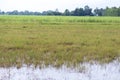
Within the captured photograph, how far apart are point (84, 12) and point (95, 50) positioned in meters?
71.2

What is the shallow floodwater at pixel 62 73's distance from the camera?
25.7ft

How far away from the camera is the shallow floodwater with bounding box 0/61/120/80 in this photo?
25.7ft

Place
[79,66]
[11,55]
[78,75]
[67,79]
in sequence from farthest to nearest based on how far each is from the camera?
[11,55], [79,66], [78,75], [67,79]

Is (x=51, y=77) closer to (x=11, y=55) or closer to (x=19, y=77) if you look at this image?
(x=19, y=77)

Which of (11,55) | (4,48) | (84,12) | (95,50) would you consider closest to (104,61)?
(95,50)

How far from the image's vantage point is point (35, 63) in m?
9.77

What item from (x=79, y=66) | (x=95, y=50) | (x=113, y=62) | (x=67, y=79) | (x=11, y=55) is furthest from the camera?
(x=95, y=50)

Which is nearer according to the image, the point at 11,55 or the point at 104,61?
the point at 104,61

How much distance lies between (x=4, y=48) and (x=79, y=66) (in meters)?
4.87

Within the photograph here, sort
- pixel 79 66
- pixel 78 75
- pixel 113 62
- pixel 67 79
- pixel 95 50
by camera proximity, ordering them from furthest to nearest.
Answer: pixel 95 50, pixel 113 62, pixel 79 66, pixel 78 75, pixel 67 79

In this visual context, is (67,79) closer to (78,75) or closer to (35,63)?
(78,75)

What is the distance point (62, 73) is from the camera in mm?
8422

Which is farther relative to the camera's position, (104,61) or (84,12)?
(84,12)

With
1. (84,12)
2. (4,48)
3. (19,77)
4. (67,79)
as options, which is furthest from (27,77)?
(84,12)
